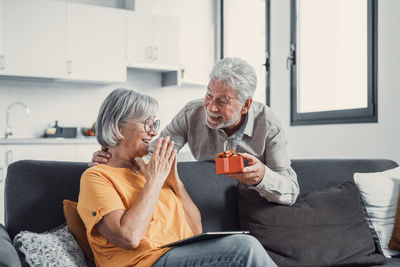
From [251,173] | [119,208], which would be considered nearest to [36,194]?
[119,208]

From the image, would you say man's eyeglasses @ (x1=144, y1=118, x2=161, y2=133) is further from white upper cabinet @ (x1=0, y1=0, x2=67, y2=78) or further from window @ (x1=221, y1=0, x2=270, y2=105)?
window @ (x1=221, y1=0, x2=270, y2=105)

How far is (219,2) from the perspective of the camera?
Result: 5.69 m

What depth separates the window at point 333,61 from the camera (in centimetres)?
341

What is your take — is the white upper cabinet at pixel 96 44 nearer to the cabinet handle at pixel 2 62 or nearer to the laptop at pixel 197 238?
the cabinet handle at pixel 2 62

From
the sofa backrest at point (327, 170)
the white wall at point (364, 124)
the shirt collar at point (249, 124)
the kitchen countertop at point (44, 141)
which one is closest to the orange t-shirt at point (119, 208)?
the shirt collar at point (249, 124)

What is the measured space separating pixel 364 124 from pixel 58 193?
243 centimetres

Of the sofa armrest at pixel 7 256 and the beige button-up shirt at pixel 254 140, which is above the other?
the beige button-up shirt at pixel 254 140

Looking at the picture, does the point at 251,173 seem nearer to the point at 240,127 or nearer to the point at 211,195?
the point at 211,195

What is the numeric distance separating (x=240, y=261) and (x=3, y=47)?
3.60 meters

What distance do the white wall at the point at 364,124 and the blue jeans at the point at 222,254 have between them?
2.00 meters

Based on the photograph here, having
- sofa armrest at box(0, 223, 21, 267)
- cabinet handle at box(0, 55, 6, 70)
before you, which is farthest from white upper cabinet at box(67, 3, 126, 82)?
sofa armrest at box(0, 223, 21, 267)

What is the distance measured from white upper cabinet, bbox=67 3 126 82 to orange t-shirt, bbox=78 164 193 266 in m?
3.12

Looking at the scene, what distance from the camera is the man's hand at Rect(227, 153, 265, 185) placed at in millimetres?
1875

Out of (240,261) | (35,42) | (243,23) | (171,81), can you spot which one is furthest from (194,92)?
(240,261)
